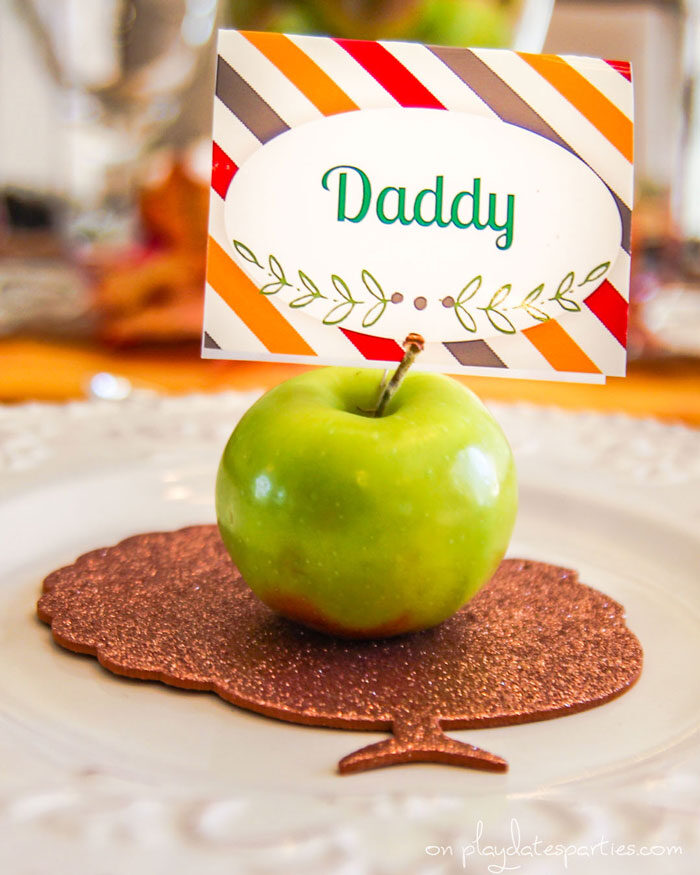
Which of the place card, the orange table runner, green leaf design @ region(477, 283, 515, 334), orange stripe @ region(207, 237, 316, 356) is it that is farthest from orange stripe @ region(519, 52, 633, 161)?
the orange table runner

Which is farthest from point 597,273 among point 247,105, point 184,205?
point 184,205

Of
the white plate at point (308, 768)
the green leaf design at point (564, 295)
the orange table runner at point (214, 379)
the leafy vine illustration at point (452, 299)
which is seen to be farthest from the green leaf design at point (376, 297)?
the orange table runner at point (214, 379)

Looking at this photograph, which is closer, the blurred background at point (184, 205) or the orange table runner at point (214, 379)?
the blurred background at point (184, 205)

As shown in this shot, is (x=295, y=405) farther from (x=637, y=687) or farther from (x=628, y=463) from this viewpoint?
(x=628, y=463)

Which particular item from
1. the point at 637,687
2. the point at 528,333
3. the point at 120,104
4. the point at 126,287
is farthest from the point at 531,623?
the point at 120,104

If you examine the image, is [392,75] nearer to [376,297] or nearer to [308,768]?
[376,297]

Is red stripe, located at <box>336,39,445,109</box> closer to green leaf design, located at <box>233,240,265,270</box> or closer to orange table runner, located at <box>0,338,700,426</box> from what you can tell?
green leaf design, located at <box>233,240,265,270</box>

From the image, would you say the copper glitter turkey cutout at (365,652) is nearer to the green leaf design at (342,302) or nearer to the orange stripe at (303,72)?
the green leaf design at (342,302)
